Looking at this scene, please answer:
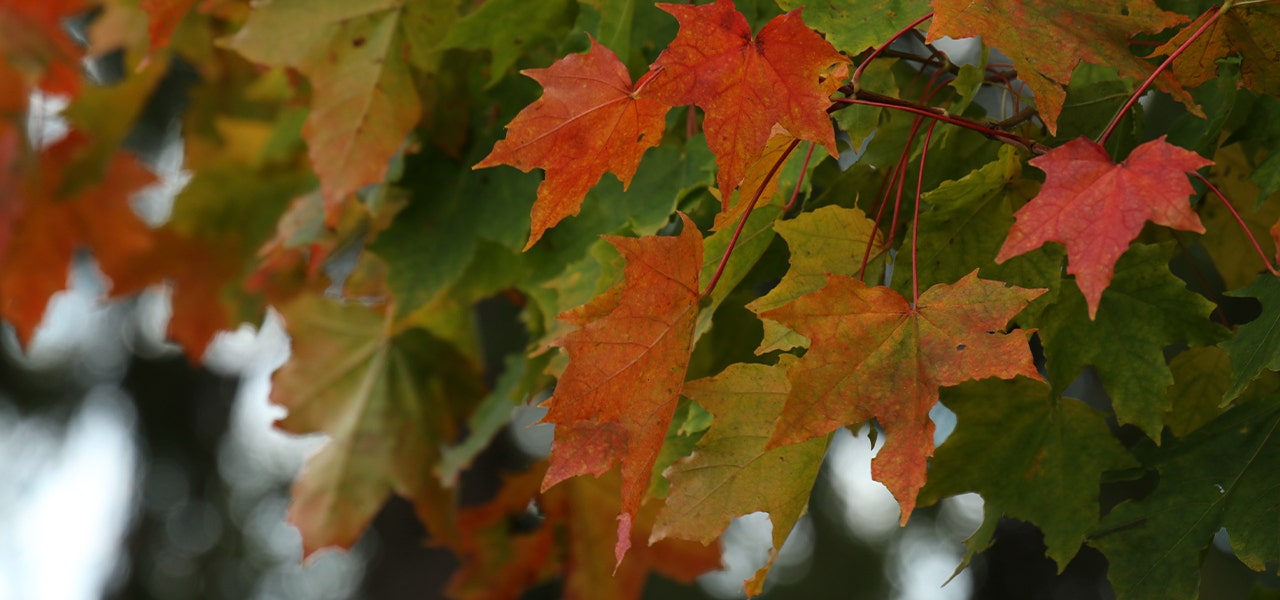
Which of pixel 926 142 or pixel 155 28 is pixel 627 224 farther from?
pixel 155 28

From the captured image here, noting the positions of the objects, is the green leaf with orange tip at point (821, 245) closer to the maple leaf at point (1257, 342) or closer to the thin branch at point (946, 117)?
the thin branch at point (946, 117)

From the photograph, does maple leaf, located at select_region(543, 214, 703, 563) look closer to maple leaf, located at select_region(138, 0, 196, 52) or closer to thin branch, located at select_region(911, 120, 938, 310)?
thin branch, located at select_region(911, 120, 938, 310)

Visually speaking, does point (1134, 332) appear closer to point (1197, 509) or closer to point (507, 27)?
point (1197, 509)

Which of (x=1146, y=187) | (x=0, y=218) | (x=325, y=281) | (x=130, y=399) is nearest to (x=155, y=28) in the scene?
(x=325, y=281)

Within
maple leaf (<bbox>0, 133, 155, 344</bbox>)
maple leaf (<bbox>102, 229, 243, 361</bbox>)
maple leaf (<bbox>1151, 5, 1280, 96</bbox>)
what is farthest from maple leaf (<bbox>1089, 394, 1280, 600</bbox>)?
maple leaf (<bbox>0, 133, 155, 344</bbox>)

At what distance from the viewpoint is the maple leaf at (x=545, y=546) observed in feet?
4.88

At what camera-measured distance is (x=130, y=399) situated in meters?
4.41

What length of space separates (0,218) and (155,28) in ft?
2.62

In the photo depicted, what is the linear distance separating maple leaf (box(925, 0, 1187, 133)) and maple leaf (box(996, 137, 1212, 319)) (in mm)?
58

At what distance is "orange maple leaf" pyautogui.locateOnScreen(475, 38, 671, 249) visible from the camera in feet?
2.25

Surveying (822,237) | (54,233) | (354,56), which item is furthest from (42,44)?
(822,237)

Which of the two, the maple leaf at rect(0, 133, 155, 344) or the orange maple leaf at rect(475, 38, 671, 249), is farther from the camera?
the maple leaf at rect(0, 133, 155, 344)

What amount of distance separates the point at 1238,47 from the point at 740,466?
42cm

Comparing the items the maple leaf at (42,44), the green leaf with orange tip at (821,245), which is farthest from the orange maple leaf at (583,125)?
the maple leaf at (42,44)
